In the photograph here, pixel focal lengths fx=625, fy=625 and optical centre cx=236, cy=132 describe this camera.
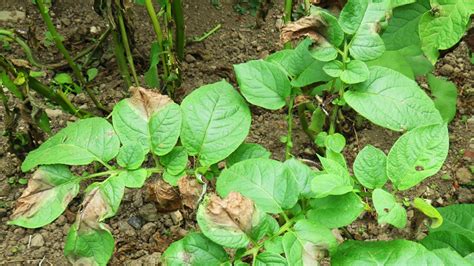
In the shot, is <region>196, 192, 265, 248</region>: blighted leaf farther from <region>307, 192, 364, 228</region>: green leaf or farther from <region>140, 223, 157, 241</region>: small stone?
<region>140, 223, 157, 241</region>: small stone

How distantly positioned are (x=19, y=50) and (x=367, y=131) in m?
1.20

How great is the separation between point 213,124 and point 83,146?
254 millimetres

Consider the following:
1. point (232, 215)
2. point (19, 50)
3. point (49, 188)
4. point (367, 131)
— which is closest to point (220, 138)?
point (232, 215)

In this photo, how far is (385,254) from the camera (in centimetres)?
104

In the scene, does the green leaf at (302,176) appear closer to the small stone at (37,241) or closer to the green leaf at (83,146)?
the green leaf at (83,146)

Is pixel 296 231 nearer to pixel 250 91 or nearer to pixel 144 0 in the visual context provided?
pixel 250 91

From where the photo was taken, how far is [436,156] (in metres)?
1.06

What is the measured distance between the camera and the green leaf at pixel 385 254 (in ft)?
3.33

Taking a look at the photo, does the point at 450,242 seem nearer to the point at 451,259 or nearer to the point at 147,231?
the point at 451,259

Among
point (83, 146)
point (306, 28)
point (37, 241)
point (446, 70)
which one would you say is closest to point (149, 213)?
point (37, 241)

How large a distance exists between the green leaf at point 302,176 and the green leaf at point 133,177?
257 mm

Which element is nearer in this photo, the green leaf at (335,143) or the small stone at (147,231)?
the green leaf at (335,143)

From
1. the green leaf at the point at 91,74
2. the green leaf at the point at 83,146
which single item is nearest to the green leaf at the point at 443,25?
the green leaf at the point at 83,146

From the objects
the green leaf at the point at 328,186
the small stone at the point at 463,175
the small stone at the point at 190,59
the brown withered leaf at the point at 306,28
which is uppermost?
the brown withered leaf at the point at 306,28
